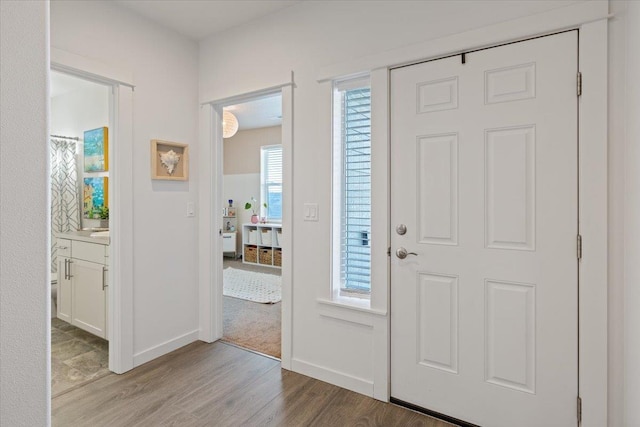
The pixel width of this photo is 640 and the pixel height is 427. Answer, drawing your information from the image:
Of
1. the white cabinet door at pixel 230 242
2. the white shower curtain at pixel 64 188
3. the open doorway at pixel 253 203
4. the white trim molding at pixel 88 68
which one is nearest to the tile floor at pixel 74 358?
the white shower curtain at pixel 64 188

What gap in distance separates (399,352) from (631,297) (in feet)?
3.69

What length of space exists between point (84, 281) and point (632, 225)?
12.0 ft

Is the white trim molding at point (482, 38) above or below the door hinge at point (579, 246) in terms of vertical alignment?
above

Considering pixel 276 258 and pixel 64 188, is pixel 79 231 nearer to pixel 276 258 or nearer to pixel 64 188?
pixel 64 188

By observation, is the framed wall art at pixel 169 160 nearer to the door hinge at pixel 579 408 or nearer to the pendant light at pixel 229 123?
the pendant light at pixel 229 123

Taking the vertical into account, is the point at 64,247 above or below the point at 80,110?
below

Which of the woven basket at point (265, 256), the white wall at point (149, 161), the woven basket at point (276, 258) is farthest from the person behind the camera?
the woven basket at point (265, 256)

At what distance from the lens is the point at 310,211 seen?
232 cm

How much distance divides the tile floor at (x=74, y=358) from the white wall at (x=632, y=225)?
9.63 ft

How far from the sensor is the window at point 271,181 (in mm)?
6613

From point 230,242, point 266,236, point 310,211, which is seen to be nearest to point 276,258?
point 266,236

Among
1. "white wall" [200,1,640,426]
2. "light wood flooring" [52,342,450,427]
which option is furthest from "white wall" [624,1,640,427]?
"light wood flooring" [52,342,450,427]

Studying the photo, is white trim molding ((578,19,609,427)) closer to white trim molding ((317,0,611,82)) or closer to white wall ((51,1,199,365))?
white trim molding ((317,0,611,82))

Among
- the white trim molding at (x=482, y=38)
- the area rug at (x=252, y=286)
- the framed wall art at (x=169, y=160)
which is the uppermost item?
the white trim molding at (x=482, y=38)
